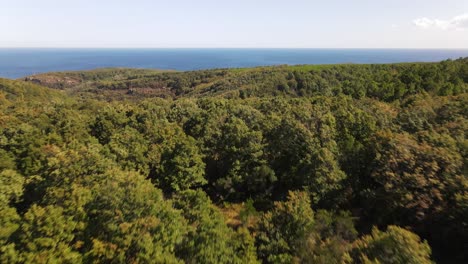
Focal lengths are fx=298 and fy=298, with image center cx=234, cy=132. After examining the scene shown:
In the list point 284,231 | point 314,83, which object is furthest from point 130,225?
point 314,83

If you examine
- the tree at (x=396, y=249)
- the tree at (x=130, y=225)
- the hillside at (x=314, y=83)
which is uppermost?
the tree at (x=396, y=249)

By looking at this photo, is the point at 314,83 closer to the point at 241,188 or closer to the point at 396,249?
the point at 241,188

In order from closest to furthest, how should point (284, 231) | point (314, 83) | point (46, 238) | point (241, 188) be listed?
1. point (46, 238)
2. point (284, 231)
3. point (241, 188)
4. point (314, 83)

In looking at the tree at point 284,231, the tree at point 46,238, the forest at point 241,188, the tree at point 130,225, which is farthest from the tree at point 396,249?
the tree at point 46,238

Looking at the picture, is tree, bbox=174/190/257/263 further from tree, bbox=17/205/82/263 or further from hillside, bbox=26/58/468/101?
hillside, bbox=26/58/468/101

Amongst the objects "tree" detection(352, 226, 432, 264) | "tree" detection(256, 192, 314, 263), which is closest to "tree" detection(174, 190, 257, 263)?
"tree" detection(256, 192, 314, 263)

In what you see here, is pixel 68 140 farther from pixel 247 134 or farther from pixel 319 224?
pixel 319 224

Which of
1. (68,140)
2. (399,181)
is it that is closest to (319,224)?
(399,181)

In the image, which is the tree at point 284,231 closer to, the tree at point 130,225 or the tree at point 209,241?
the tree at point 209,241
